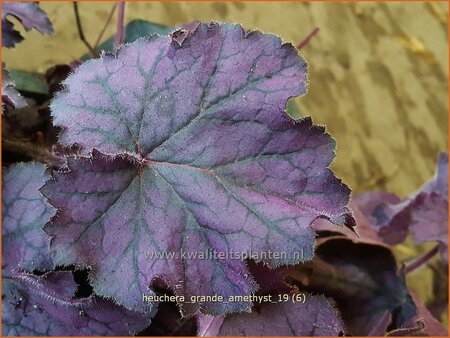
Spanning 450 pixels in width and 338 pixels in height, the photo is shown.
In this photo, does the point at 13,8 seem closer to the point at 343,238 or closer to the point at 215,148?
the point at 215,148

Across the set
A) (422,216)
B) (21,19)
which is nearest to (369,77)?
(422,216)

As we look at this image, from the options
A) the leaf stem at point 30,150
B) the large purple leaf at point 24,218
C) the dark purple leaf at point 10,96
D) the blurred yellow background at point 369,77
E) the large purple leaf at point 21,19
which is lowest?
the large purple leaf at point 24,218

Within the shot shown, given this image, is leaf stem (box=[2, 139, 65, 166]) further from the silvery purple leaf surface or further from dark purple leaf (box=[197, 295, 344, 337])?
the silvery purple leaf surface

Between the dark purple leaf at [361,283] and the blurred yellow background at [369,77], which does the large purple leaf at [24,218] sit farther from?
the blurred yellow background at [369,77]

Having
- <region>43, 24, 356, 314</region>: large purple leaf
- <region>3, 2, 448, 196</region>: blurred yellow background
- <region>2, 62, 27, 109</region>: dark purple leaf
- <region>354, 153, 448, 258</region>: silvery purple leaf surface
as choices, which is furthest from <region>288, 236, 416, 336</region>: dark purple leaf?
<region>3, 2, 448, 196</region>: blurred yellow background

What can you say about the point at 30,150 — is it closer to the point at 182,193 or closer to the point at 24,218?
the point at 24,218

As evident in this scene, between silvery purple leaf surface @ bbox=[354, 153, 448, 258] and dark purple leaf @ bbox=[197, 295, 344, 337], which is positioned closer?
dark purple leaf @ bbox=[197, 295, 344, 337]

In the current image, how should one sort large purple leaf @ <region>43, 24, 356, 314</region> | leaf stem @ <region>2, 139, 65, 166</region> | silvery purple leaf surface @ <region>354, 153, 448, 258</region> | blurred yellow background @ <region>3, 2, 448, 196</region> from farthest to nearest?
1. blurred yellow background @ <region>3, 2, 448, 196</region>
2. silvery purple leaf surface @ <region>354, 153, 448, 258</region>
3. leaf stem @ <region>2, 139, 65, 166</region>
4. large purple leaf @ <region>43, 24, 356, 314</region>

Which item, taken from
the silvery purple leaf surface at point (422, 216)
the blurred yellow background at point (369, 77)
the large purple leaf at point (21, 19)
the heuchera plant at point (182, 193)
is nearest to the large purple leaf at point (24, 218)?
the heuchera plant at point (182, 193)
